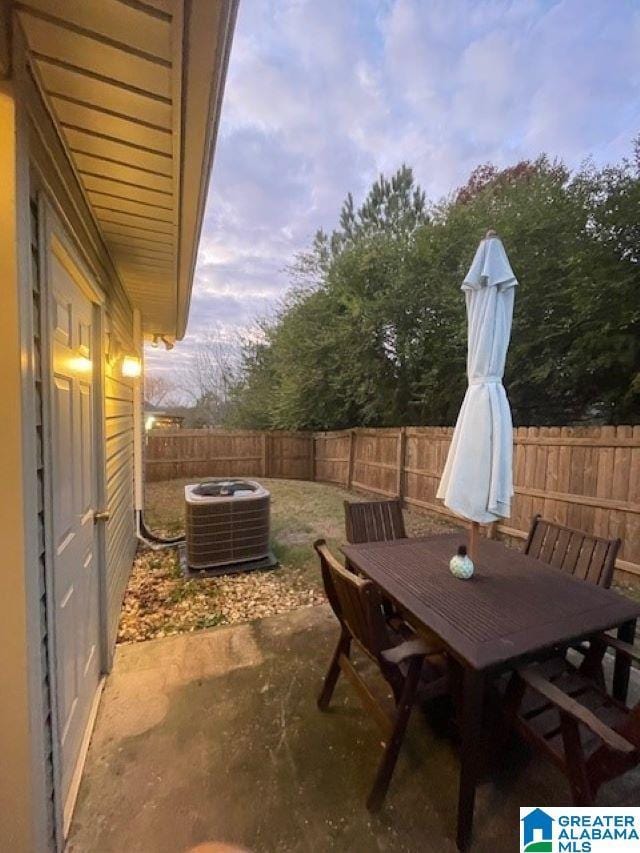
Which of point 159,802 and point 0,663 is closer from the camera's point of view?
point 0,663

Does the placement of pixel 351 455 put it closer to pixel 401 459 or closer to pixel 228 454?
pixel 401 459

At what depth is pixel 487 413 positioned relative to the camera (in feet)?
7.00

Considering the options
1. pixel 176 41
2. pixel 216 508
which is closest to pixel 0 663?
pixel 176 41

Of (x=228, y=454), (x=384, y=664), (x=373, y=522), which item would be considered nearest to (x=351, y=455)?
(x=228, y=454)

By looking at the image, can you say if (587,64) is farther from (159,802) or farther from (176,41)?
(159,802)

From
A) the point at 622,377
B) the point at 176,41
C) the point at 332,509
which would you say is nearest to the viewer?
the point at 176,41

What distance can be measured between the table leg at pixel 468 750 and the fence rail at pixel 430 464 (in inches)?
128

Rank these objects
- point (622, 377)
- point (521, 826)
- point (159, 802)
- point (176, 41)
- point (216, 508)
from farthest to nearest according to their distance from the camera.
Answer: point (622, 377)
point (216, 508)
point (159, 802)
point (521, 826)
point (176, 41)

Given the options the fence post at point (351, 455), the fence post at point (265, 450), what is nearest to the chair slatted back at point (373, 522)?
the fence post at point (351, 455)

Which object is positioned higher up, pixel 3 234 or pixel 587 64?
pixel 587 64

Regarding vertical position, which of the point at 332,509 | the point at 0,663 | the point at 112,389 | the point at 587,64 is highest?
the point at 587,64

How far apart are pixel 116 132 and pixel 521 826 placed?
126 inches

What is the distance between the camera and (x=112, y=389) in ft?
9.34

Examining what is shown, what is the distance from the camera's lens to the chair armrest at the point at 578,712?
1093 millimetres
